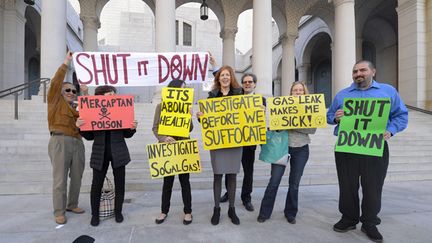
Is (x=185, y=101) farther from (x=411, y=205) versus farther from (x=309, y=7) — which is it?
(x=309, y=7)

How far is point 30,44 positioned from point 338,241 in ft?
96.2

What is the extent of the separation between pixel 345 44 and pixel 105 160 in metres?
13.2

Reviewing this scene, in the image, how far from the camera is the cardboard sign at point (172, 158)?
4.22 m

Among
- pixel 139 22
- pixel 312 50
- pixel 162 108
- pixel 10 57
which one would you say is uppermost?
pixel 139 22

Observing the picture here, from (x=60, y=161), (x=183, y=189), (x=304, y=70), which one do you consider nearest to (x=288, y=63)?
(x=304, y=70)

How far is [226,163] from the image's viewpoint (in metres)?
4.13

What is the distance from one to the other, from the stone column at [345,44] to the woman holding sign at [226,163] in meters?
11.3

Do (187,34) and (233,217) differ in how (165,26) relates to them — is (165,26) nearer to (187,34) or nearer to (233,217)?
(233,217)

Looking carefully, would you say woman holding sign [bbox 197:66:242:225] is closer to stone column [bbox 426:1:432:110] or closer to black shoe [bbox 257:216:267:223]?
black shoe [bbox 257:216:267:223]

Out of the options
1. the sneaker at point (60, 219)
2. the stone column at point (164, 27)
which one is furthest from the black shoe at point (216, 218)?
the stone column at point (164, 27)

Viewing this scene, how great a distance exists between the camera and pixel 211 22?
3591cm

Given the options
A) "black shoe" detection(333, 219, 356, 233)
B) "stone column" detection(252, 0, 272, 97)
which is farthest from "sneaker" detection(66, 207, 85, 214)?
"stone column" detection(252, 0, 272, 97)

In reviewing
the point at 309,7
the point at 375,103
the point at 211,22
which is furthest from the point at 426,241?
the point at 211,22

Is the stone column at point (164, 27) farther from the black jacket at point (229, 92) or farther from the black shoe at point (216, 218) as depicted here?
the black shoe at point (216, 218)
